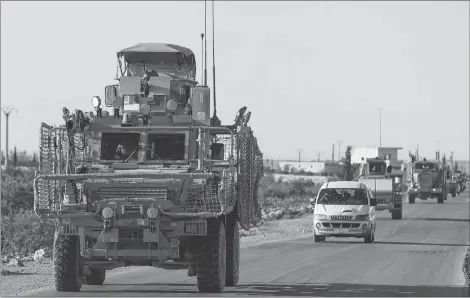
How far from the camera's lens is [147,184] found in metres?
17.5

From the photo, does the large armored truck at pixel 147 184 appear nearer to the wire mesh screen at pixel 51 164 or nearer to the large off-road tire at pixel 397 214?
the wire mesh screen at pixel 51 164

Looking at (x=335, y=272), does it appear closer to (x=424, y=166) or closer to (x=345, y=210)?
(x=345, y=210)

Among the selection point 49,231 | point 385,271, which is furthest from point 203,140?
point 49,231

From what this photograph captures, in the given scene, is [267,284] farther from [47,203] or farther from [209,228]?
[47,203]

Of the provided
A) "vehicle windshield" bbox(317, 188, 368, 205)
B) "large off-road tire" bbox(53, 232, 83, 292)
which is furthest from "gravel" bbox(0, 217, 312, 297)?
"vehicle windshield" bbox(317, 188, 368, 205)

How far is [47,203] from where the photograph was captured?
17859 millimetres

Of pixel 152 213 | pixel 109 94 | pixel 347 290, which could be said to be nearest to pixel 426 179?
pixel 347 290

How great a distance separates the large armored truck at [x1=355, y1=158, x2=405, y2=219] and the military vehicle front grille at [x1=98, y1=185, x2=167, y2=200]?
36583 mm

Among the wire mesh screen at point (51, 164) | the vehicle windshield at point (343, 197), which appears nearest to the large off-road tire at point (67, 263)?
the wire mesh screen at point (51, 164)

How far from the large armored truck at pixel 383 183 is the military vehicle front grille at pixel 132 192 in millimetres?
36583

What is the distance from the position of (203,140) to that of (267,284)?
12.2 feet

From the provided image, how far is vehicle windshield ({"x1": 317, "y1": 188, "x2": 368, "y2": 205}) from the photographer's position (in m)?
36.4

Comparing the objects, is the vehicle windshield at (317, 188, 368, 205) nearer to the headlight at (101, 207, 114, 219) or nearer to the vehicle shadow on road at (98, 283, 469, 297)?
the vehicle shadow on road at (98, 283, 469, 297)

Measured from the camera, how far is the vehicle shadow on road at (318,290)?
18781 mm
